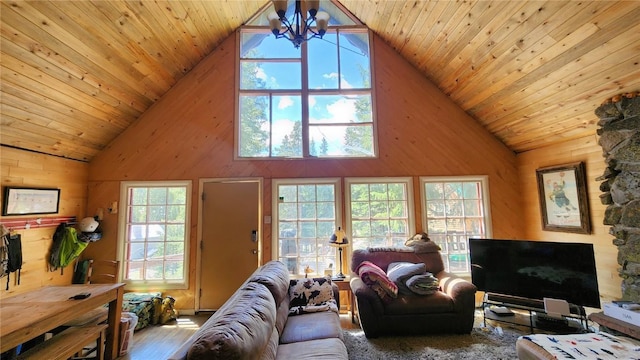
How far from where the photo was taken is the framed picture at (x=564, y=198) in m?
3.23

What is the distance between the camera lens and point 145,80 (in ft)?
12.3

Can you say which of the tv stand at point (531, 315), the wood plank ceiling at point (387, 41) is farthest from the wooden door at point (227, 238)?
the tv stand at point (531, 315)

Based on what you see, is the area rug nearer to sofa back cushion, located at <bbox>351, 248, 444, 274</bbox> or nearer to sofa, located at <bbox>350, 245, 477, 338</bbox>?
sofa, located at <bbox>350, 245, 477, 338</bbox>

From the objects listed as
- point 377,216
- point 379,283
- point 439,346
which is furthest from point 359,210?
point 439,346

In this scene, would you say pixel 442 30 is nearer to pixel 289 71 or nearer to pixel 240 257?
pixel 289 71

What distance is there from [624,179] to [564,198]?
858 millimetres

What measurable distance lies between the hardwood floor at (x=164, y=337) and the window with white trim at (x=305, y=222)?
0.90 m

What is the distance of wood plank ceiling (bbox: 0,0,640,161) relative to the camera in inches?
94.7

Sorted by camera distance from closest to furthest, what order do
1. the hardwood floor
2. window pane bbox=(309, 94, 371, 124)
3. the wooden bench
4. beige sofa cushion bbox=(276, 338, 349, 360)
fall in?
beige sofa cushion bbox=(276, 338, 349, 360), the wooden bench, the hardwood floor, window pane bbox=(309, 94, 371, 124)

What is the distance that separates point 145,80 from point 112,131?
970 mm

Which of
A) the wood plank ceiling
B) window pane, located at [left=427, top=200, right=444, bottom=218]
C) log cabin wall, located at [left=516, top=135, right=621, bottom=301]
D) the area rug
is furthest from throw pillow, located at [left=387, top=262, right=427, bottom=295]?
the wood plank ceiling

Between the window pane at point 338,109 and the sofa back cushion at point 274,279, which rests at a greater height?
the window pane at point 338,109

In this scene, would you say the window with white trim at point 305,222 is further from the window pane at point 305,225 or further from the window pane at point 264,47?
the window pane at point 264,47

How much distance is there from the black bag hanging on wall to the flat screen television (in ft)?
18.0
